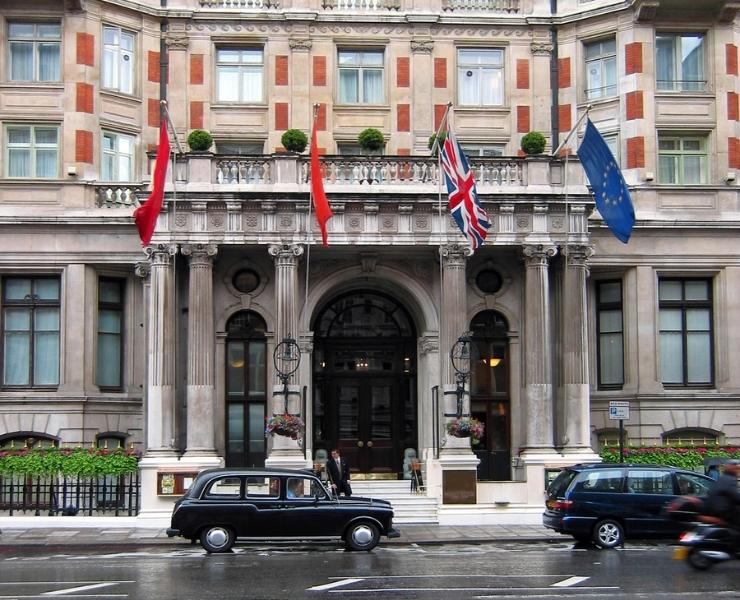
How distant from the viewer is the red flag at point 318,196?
106 ft

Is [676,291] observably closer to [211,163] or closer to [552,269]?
[552,269]

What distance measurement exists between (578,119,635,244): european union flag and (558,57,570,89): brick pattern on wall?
29.5 ft

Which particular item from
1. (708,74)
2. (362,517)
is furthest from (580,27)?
(362,517)

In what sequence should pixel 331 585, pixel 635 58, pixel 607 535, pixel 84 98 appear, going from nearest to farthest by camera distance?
pixel 331 585
pixel 607 535
pixel 84 98
pixel 635 58

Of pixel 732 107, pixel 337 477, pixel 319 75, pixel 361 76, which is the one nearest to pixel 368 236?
pixel 337 477

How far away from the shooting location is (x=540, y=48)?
39.8m

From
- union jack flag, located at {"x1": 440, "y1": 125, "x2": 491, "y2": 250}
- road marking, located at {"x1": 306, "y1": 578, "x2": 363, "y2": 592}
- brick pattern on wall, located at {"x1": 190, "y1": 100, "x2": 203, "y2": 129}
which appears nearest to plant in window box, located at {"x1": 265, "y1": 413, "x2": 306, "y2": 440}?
union jack flag, located at {"x1": 440, "y1": 125, "x2": 491, "y2": 250}

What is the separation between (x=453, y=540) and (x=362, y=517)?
3883 millimetres

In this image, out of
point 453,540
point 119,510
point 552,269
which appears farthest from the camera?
point 552,269

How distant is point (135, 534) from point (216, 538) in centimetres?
594

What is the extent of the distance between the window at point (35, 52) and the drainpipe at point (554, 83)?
15.1 meters

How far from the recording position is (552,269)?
1417 inches

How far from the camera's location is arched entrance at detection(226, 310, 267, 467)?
3669 cm

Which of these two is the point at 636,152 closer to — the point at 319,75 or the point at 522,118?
the point at 522,118
